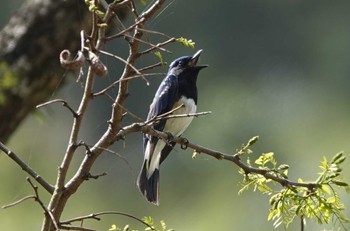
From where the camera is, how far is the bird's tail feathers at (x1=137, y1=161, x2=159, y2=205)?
4.05 meters

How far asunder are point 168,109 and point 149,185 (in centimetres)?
57

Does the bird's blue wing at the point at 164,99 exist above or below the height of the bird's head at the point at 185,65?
below

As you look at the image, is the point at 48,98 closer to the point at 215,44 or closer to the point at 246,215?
the point at 246,215

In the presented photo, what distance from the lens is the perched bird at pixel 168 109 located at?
4461 mm

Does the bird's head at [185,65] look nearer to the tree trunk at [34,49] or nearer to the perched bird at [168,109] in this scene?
the perched bird at [168,109]

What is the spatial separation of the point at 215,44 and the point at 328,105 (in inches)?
127

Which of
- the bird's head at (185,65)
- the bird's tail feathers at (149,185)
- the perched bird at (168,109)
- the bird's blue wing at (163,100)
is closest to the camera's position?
the bird's tail feathers at (149,185)

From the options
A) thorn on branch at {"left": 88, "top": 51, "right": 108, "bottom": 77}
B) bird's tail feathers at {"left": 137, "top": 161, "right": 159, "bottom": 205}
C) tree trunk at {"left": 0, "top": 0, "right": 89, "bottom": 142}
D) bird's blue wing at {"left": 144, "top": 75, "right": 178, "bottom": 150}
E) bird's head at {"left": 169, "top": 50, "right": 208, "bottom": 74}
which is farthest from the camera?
bird's head at {"left": 169, "top": 50, "right": 208, "bottom": 74}

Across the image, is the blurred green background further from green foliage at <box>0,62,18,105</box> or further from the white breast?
green foliage at <box>0,62,18,105</box>

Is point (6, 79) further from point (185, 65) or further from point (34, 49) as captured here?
point (185, 65)

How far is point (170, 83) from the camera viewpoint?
5.04 m

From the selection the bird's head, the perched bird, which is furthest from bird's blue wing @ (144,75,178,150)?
the bird's head

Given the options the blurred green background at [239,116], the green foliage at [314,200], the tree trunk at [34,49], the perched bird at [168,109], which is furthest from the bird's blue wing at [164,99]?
the blurred green background at [239,116]

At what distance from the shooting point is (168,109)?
476 centimetres
